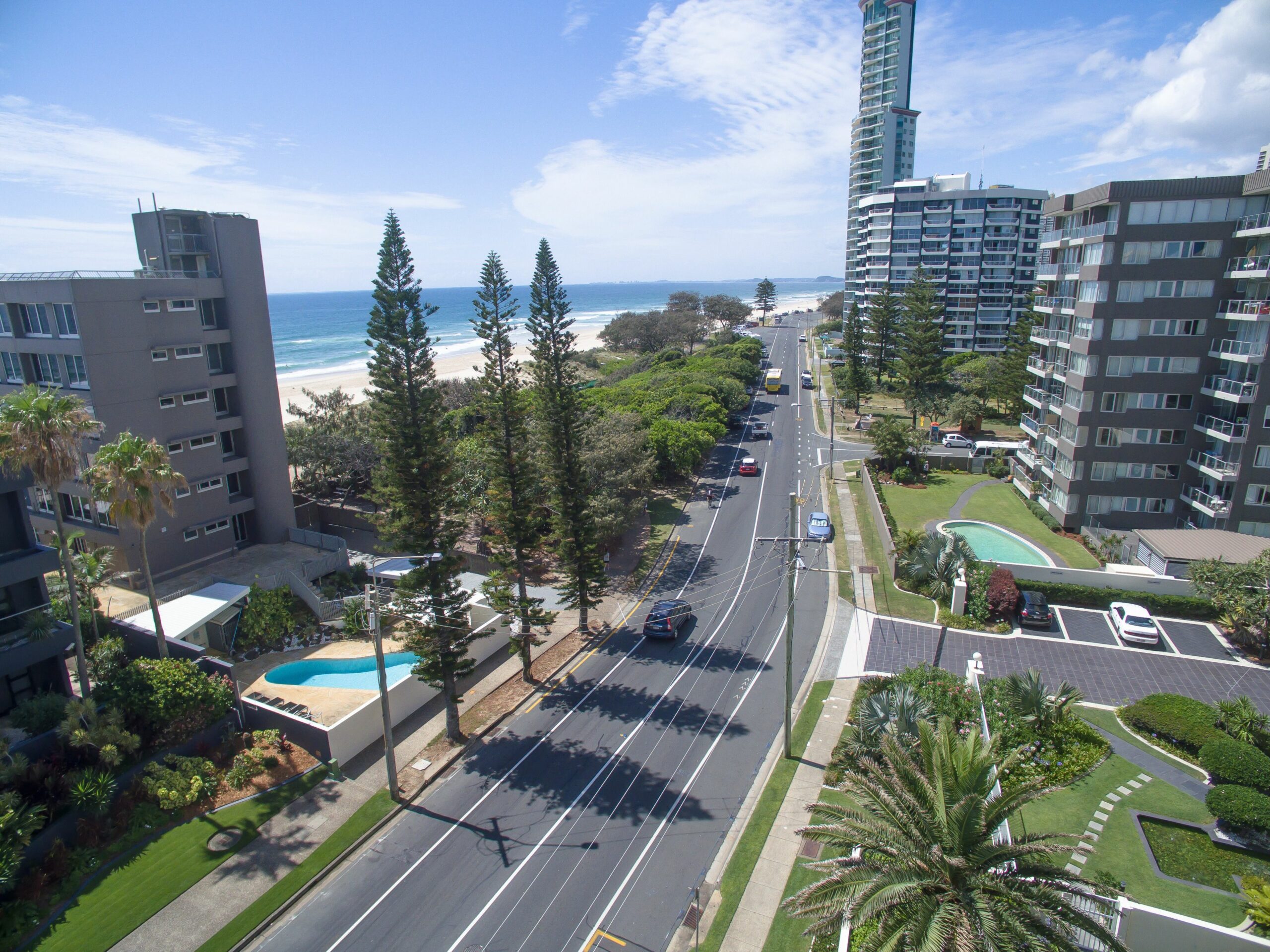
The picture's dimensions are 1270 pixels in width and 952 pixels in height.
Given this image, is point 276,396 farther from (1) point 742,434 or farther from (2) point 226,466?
(1) point 742,434

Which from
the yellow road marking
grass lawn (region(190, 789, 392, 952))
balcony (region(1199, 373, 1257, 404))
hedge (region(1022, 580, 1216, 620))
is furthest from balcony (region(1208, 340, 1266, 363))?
grass lawn (region(190, 789, 392, 952))

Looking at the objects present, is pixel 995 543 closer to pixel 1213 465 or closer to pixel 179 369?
pixel 1213 465

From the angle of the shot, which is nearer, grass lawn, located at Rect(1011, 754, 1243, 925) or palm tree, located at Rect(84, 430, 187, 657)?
grass lawn, located at Rect(1011, 754, 1243, 925)

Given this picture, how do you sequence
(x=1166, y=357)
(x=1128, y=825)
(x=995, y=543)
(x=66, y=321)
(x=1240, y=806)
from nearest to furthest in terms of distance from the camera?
(x=1240, y=806), (x=1128, y=825), (x=66, y=321), (x=1166, y=357), (x=995, y=543)

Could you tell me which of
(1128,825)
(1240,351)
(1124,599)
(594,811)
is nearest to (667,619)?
(594,811)

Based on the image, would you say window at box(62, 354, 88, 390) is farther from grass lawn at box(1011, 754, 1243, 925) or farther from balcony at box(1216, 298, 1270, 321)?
balcony at box(1216, 298, 1270, 321)

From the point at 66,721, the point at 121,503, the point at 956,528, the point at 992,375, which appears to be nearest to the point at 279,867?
the point at 66,721
